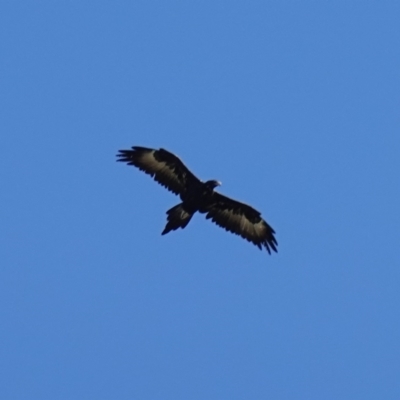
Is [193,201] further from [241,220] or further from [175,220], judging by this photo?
[241,220]

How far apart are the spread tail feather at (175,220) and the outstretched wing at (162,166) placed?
2.82 feet

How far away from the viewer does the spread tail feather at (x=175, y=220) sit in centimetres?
3250

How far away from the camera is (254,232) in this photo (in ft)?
115

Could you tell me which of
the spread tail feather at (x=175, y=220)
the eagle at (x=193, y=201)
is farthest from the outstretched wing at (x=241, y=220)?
the spread tail feather at (x=175, y=220)

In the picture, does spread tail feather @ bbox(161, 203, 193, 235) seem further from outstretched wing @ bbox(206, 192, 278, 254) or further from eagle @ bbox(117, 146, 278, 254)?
outstretched wing @ bbox(206, 192, 278, 254)

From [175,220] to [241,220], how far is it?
9.63 feet

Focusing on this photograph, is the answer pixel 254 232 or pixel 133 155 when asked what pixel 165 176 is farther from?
pixel 254 232

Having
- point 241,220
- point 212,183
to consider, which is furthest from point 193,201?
point 241,220

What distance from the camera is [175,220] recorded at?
107 ft

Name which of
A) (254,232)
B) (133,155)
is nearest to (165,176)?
(133,155)

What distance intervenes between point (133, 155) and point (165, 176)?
3.46 ft

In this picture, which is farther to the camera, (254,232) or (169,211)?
(254,232)

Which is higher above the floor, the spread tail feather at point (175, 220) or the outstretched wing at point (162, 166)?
the outstretched wing at point (162, 166)

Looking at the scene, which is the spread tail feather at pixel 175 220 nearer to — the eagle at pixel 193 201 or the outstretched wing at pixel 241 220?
the eagle at pixel 193 201
